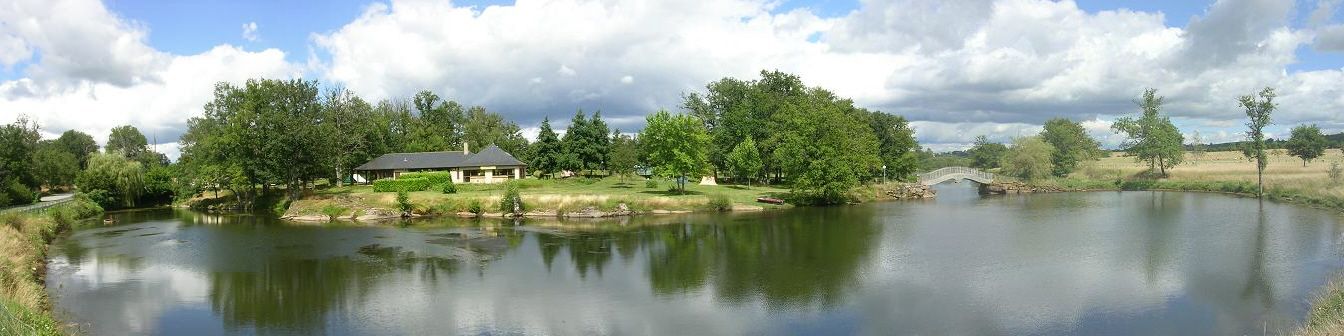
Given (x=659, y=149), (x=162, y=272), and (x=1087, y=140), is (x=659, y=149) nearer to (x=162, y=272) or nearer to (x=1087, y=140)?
(x=162, y=272)

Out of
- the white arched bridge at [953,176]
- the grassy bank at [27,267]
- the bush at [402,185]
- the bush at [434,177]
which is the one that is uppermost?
the bush at [434,177]

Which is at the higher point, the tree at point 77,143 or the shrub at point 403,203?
the tree at point 77,143

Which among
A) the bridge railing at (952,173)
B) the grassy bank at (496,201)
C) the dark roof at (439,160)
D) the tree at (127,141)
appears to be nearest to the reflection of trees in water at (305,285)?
the grassy bank at (496,201)

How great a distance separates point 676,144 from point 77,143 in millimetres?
92166

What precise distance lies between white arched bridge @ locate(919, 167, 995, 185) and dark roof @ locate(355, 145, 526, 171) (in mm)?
39913

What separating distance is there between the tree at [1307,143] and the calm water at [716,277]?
131 feet

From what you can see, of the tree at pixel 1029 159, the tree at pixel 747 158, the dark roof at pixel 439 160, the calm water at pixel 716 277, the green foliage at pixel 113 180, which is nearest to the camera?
the calm water at pixel 716 277

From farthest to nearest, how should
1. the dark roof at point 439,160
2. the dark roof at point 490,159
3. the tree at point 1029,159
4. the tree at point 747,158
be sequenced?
the tree at point 1029,159, the dark roof at point 439,160, the dark roof at point 490,159, the tree at point 747,158

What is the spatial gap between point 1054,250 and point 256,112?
204 ft

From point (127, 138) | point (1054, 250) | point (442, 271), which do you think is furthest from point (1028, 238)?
point (127, 138)

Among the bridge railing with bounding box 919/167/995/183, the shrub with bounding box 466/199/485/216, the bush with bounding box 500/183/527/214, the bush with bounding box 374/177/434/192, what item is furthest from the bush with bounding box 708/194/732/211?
the bridge railing with bounding box 919/167/995/183

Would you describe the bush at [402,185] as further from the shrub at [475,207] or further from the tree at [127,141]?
the tree at [127,141]

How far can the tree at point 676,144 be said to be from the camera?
53219 mm

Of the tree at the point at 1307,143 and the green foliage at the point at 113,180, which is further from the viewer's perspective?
the tree at the point at 1307,143
